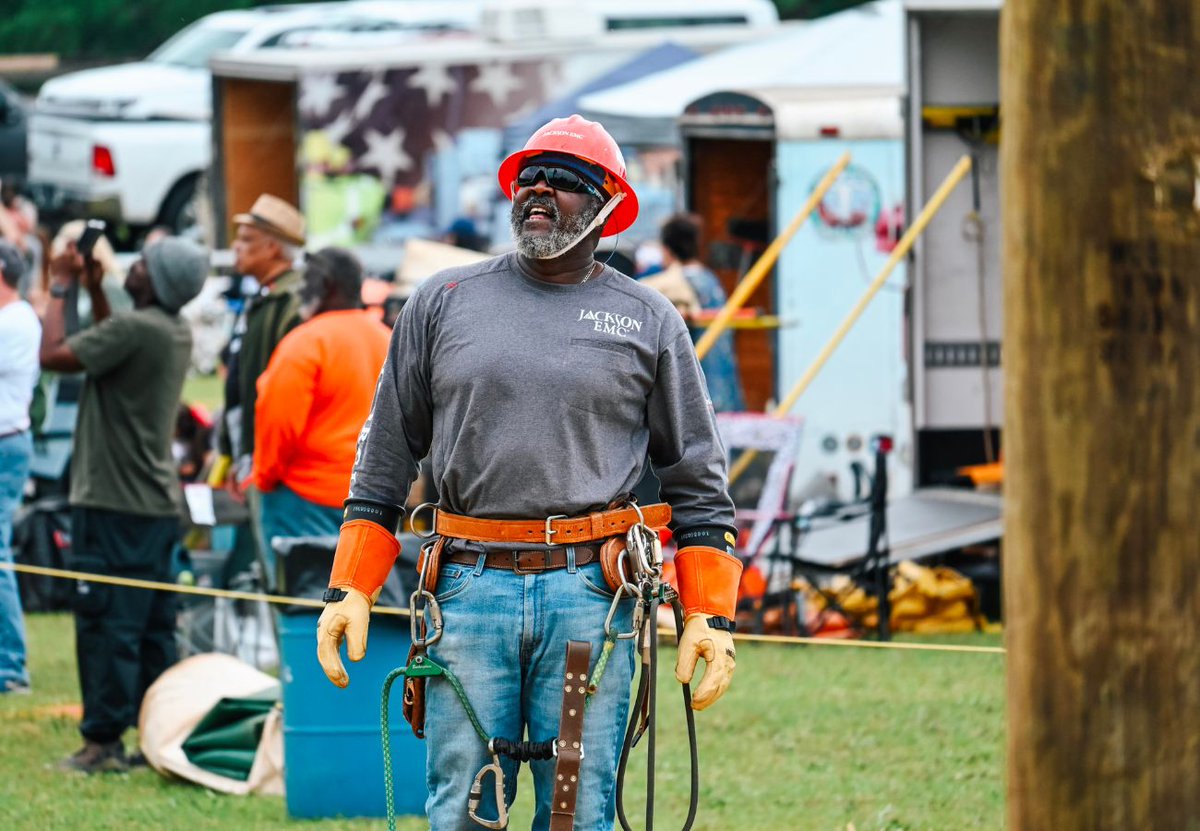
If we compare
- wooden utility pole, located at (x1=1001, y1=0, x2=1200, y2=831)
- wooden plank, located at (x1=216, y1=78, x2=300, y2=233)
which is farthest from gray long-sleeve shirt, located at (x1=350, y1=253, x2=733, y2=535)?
wooden plank, located at (x1=216, y1=78, x2=300, y2=233)

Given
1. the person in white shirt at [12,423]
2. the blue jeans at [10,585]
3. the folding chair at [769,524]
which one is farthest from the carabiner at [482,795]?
the folding chair at [769,524]

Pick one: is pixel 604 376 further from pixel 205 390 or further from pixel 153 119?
pixel 153 119

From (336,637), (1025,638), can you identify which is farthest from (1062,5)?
(336,637)

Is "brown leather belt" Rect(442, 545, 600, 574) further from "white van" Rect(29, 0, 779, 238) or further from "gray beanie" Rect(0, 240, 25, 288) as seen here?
"white van" Rect(29, 0, 779, 238)

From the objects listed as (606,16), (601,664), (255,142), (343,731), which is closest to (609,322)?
(601,664)

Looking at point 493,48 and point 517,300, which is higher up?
point 493,48

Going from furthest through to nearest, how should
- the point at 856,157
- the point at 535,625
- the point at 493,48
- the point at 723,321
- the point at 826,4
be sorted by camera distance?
the point at 826,4
the point at 493,48
the point at 856,157
the point at 723,321
the point at 535,625

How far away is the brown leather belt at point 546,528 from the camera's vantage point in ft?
14.2

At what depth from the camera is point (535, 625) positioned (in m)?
4.35

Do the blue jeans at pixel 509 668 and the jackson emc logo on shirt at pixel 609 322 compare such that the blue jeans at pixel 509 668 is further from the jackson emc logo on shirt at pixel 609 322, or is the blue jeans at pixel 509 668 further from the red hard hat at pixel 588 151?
the red hard hat at pixel 588 151

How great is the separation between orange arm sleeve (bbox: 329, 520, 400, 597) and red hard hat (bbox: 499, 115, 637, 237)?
0.81 metres

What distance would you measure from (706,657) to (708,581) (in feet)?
0.59

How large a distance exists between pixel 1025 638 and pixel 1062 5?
3.18 ft

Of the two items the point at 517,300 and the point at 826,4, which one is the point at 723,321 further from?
the point at 826,4
